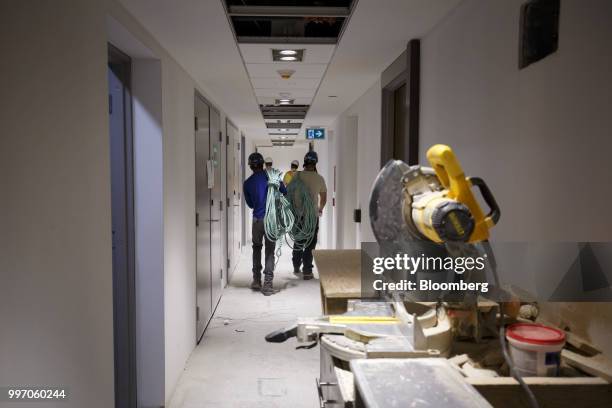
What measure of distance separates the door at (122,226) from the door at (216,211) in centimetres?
174

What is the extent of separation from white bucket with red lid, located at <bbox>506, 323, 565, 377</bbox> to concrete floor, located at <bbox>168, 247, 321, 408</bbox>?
1.93 metres

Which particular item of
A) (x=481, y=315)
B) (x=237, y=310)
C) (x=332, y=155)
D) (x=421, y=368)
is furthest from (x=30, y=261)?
(x=332, y=155)

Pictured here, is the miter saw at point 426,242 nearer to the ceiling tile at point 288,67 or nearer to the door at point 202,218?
the ceiling tile at point 288,67

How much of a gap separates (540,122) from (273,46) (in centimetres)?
172

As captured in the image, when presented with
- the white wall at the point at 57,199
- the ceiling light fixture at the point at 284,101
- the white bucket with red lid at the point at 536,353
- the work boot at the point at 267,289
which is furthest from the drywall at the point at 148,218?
the work boot at the point at 267,289

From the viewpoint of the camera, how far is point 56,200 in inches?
55.7

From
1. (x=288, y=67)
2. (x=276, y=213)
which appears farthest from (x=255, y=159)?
(x=288, y=67)

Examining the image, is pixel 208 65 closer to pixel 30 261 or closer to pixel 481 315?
pixel 30 261

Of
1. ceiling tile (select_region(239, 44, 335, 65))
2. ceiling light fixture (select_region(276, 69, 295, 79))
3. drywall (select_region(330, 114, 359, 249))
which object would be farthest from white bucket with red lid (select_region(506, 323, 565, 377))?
drywall (select_region(330, 114, 359, 249))

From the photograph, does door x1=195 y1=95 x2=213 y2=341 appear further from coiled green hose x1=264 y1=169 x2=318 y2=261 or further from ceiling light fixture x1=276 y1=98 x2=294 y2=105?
coiled green hose x1=264 y1=169 x2=318 y2=261

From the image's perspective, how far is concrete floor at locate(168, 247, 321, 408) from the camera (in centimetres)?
289

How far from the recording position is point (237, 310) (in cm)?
468

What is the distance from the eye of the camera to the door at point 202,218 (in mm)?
3654

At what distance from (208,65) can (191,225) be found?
43.5 inches
